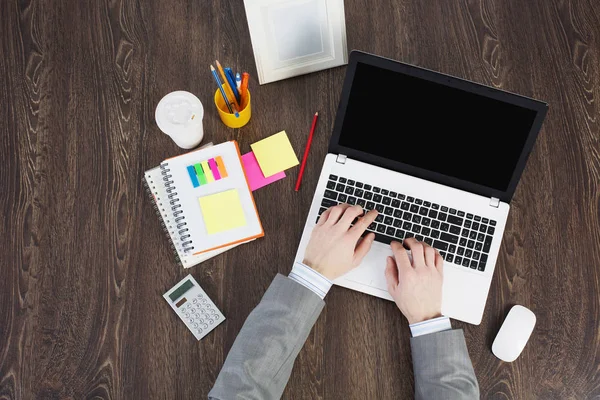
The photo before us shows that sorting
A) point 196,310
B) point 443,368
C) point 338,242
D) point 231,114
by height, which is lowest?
point 443,368

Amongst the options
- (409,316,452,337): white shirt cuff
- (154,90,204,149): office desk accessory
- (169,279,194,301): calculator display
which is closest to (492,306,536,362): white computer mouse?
(409,316,452,337): white shirt cuff

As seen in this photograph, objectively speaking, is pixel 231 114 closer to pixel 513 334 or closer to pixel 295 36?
pixel 295 36

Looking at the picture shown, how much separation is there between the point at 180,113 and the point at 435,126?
0.53 metres

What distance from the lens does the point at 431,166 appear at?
1.05 metres

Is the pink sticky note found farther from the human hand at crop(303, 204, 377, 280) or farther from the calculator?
the calculator

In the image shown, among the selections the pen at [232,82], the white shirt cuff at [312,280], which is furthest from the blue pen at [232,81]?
the white shirt cuff at [312,280]

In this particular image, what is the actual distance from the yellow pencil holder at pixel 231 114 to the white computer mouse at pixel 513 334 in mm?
697

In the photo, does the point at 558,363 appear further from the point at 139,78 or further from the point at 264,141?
the point at 139,78

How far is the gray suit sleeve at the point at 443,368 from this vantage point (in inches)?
37.5

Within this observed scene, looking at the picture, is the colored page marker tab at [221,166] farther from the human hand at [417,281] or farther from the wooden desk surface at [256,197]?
the human hand at [417,281]

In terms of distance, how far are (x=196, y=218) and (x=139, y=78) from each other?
1.18ft

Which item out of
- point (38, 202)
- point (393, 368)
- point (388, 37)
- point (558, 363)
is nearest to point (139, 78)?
point (38, 202)

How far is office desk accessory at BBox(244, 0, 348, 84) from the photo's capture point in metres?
1.02

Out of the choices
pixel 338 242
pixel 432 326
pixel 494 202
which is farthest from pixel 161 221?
pixel 494 202
